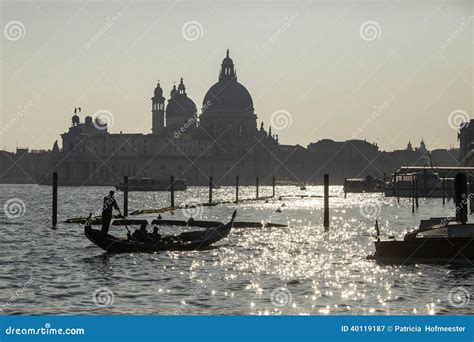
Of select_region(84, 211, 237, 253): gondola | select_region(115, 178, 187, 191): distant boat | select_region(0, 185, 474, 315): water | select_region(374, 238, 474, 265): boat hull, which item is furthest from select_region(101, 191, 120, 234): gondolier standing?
select_region(115, 178, 187, 191): distant boat

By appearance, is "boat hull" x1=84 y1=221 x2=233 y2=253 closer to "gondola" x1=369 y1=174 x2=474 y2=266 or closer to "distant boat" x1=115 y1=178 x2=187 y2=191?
"gondola" x1=369 y1=174 x2=474 y2=266

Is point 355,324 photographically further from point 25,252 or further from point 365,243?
point 365,243

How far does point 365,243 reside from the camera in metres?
38.6

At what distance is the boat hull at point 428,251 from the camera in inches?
1083

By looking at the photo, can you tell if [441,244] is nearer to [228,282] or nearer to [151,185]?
[228,282]

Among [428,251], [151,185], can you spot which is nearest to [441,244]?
[428,251]

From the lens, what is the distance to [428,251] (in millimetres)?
27875

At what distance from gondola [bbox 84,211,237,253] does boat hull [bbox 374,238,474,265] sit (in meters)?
8.72

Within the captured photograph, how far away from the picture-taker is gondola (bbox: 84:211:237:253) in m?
32.2

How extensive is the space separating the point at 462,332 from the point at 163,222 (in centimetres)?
3933

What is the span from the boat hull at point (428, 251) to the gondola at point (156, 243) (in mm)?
8718

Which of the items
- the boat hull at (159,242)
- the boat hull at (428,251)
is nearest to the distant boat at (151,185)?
the boat hull at (159,242)

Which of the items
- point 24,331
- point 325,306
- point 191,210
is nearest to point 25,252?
point 325,306

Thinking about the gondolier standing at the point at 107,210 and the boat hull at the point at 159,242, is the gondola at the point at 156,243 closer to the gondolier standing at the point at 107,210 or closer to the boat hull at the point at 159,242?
the boat hull at the point at 159,242
